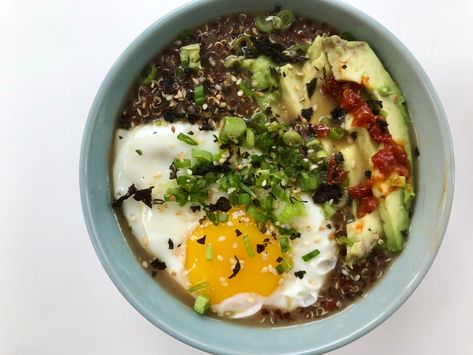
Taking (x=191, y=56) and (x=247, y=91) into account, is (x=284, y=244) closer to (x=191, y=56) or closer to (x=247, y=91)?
(x=247, y=91)

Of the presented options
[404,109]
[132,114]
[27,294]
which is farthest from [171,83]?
[27,294]

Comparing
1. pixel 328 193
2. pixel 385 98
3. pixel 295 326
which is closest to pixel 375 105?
pixel 385 98

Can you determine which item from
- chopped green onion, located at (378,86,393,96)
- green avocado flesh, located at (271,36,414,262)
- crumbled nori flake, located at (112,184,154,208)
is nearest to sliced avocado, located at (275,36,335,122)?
green avocado flesh, located at (271,36,414,262)

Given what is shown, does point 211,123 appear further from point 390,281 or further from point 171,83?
point 390,281

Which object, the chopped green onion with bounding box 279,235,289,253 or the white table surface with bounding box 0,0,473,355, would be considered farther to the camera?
the white table surface with bounding box 0,0,473,355

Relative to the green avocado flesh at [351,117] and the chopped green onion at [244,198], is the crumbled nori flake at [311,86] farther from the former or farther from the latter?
the chopped green onion at [244,198]

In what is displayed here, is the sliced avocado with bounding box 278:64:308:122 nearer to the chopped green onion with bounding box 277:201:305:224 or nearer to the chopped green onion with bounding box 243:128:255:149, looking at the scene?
the chopped green onion with bounding box 243:128:255:149
